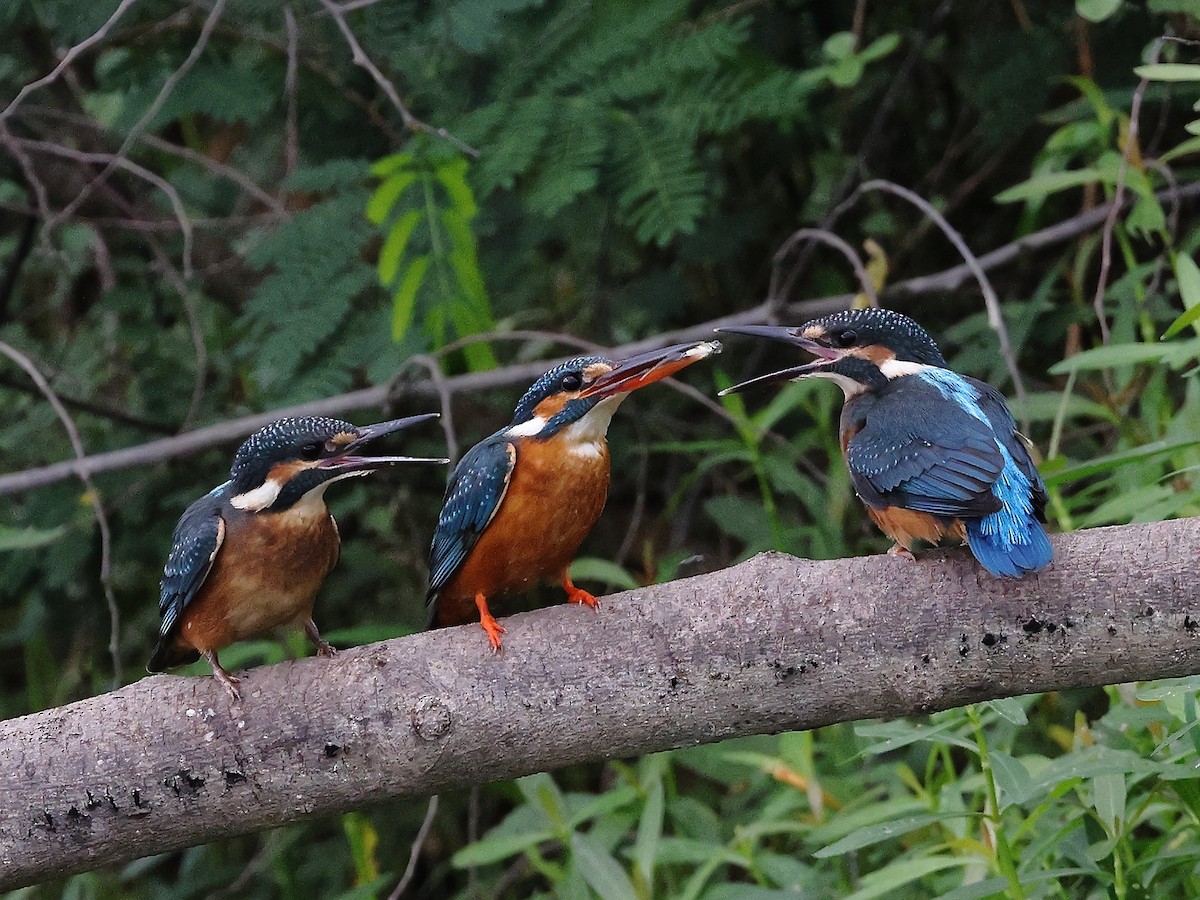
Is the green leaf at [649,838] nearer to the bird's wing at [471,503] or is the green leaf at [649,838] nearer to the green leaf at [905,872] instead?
the green leaf at [905,872]

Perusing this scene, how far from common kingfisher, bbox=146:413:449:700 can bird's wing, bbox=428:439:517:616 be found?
143 mm

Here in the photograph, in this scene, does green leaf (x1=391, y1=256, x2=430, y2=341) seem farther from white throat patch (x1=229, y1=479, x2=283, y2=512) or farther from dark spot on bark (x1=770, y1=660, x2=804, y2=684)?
dark spot on bark (x1=770, y1=660, x2=804, y2=684)

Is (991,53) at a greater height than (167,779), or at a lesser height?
greater

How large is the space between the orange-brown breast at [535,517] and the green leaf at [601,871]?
0.85 metres

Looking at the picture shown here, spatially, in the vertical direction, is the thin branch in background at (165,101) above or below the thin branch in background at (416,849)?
above

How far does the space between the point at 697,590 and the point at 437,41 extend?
2078 millimetres

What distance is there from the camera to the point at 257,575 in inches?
96.1

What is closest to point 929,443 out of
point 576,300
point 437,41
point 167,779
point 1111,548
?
point 1111,548

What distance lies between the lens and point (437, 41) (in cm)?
363

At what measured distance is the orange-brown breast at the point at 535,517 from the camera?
251cm

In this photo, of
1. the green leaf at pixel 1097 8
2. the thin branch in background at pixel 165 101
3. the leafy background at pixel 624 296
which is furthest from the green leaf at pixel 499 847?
the green leaf at pixel 1097 8

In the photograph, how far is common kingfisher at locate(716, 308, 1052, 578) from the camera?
2029 millimetres

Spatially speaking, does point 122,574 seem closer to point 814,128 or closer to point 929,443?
point 814,128

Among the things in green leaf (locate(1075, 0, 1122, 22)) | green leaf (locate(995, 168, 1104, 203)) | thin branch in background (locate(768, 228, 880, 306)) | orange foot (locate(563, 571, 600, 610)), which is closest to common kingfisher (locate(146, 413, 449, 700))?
orange foot (locate(563, 571, 600, 610))
